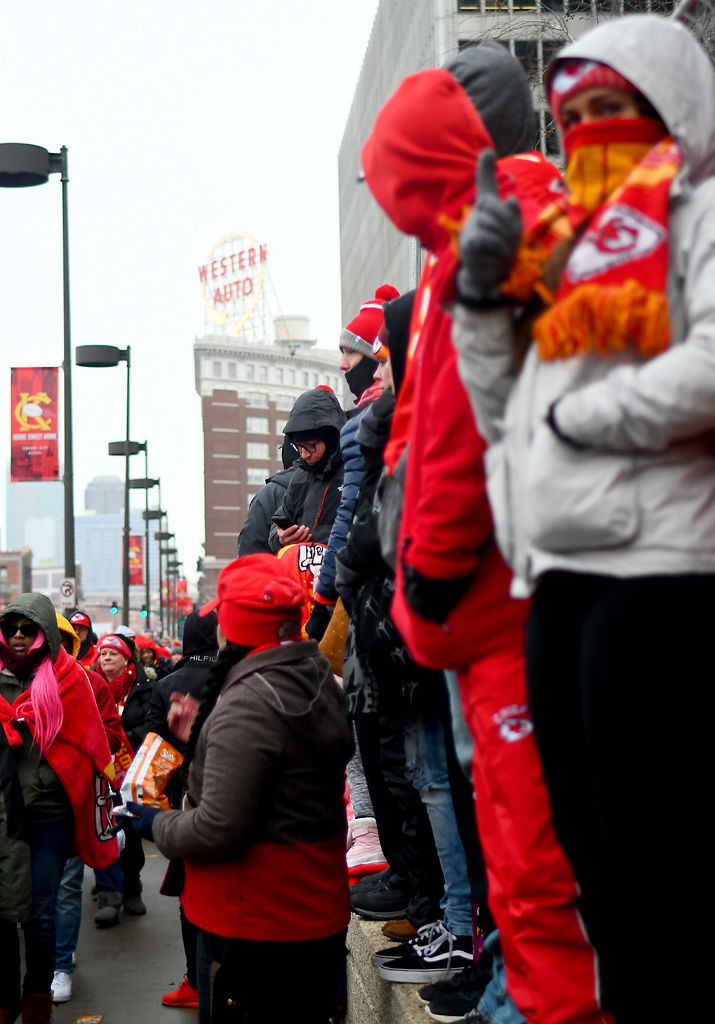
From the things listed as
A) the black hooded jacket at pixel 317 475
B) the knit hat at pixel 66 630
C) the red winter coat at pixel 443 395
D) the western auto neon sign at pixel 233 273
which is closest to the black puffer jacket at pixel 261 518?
the black hooded jacket at pixel 317 475

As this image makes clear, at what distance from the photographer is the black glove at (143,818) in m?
4.09

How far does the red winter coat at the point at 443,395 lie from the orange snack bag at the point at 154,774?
1.89 meters

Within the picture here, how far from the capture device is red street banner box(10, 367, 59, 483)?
61.1 feet

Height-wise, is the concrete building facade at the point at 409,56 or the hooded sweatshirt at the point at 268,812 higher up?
the concrete building facade at the point at 409,56

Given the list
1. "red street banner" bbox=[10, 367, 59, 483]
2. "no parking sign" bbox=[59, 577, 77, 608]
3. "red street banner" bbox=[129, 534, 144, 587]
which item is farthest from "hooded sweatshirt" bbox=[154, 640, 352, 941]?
"red street banner" bbox=[129, 534, 144, 587]

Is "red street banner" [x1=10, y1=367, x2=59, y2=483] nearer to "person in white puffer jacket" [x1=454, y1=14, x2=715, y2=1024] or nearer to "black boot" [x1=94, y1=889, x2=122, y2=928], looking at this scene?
"black boot" [x1=94, y1=889, x2=122, y2=928]

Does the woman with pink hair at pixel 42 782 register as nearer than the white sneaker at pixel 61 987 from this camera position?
Yes

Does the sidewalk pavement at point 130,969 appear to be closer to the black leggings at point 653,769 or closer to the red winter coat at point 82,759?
the red winter coat at point 82,759

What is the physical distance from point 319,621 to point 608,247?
3.21 meters

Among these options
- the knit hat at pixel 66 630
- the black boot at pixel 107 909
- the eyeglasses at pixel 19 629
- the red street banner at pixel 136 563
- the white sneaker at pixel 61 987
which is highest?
the eyeglasses at pixel 19 629

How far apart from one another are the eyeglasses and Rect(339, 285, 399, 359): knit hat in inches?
93.3

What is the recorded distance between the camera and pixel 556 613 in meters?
2.07

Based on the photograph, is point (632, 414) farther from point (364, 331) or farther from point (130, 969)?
point (130, 969)

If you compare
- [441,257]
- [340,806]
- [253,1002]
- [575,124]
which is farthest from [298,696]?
[575,124]
